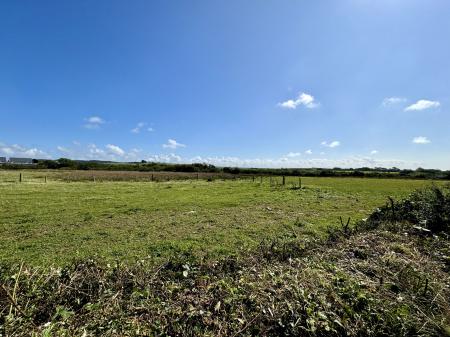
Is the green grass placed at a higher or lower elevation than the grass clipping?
lower

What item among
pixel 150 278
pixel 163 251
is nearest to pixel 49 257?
pixel 163 251

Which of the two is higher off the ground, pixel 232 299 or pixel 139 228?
pixel 232 299

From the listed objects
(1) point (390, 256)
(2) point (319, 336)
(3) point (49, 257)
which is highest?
(1) point (390, 256)

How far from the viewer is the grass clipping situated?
243cm

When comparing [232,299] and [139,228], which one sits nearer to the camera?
[232,299]

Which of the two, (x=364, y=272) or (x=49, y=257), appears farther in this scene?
(x=49, y=257)

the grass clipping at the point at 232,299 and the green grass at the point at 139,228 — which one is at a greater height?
the grass clipping at the point at 232,299

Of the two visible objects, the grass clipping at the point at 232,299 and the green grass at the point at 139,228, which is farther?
the green grass at the point at 139,228

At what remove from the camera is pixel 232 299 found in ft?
9.04

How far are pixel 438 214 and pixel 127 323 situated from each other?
7549 millimetres

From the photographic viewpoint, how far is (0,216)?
13.3m

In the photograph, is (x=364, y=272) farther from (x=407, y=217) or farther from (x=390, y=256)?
(x=407, y=217)

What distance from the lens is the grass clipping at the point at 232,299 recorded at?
2.43 m

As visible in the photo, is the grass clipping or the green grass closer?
the grass clipping
